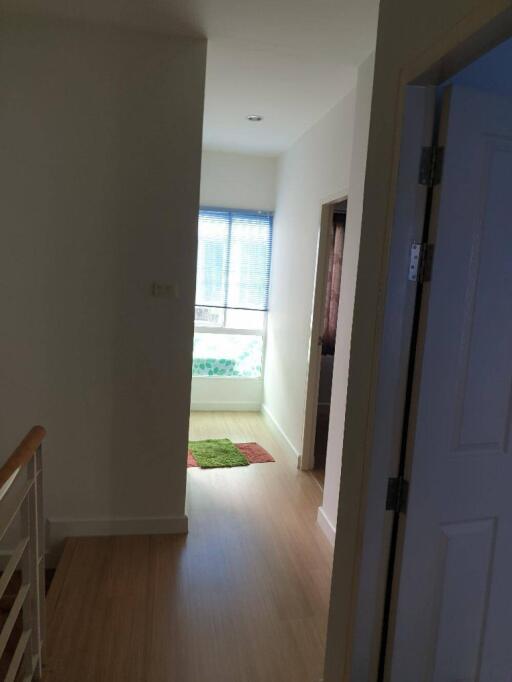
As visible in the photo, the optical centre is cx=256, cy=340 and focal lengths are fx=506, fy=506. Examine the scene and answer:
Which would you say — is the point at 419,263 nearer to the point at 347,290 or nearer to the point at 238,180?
the point at 347,290

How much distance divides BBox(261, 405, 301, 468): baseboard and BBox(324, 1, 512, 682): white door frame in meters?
2.60

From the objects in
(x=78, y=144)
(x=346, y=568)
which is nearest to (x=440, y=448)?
(x=346, y=568)

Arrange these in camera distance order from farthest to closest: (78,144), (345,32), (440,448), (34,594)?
(78,144), (345,32), (34,594), (440,448)

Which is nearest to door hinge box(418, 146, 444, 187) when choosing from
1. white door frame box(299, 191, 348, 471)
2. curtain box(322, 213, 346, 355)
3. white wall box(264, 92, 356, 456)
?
white wall box(264, 92, 356, 456)

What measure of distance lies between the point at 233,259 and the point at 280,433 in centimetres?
192

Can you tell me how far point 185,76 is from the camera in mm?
2635

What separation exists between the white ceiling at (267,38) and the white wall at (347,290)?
0.25 m

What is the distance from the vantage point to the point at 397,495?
1380 millimetres

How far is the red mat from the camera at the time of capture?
408 cm

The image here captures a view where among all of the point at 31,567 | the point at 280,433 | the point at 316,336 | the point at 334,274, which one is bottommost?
the point at 280,433

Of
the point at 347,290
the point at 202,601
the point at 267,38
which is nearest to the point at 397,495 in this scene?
the point at 202,601

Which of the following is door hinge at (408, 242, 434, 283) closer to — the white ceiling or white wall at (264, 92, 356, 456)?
the white ceiling

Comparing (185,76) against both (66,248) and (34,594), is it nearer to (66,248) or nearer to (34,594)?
(66,248)

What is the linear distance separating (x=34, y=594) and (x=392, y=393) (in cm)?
140
